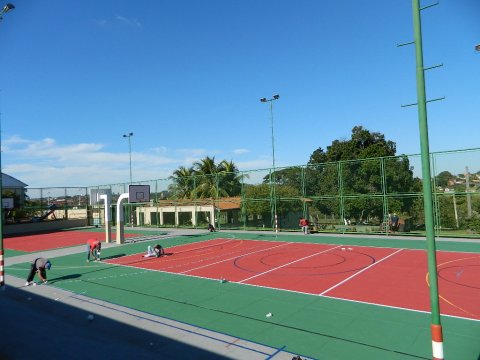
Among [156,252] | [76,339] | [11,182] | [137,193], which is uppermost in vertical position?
[11,182]

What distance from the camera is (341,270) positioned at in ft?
53.9

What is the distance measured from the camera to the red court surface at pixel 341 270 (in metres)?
12.3

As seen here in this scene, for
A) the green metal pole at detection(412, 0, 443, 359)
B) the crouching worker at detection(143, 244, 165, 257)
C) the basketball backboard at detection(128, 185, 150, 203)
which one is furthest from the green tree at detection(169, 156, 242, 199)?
the green metal pole at detection(412, 0, 443, 359)

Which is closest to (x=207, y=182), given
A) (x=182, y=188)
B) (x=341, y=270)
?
(x=182, y=188)

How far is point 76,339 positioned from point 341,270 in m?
11.1

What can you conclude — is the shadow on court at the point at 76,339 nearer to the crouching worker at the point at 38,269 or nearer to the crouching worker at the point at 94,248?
the crouching worker at the point at 38,269

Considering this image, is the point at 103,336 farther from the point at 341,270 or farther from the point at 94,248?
the point at 94,248

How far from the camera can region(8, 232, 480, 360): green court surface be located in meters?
8.61

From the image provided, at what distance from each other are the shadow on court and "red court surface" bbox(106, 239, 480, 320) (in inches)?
233

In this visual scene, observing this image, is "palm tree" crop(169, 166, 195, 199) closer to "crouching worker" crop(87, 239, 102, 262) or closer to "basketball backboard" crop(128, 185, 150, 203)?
"basketball backboard" crop(128, 185, 150, 203)

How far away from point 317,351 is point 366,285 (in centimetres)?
609

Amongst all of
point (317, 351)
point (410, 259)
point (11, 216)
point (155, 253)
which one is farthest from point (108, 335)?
point (11, 216)

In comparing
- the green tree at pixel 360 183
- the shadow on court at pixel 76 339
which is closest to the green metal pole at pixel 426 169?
the shadow on court at pixel 76 339

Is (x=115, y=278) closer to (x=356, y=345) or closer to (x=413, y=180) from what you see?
(x=356, y=345)
